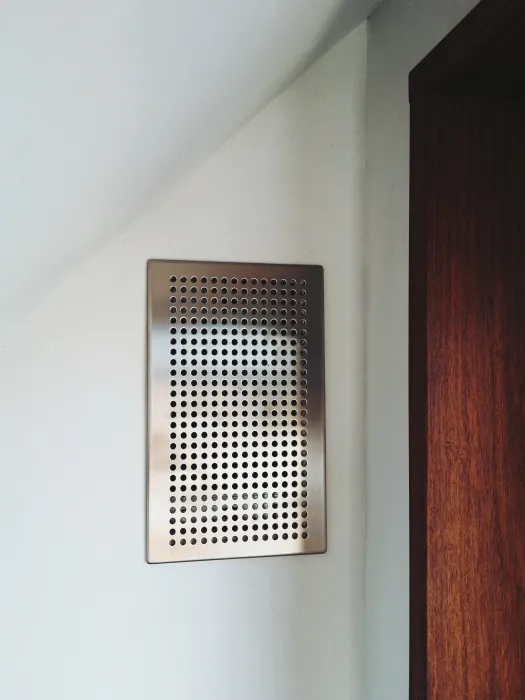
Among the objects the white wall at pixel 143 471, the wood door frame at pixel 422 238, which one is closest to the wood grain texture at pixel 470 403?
the wood door frame at pixel 422 238

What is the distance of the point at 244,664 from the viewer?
1.40 m

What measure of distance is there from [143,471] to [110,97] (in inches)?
33.7

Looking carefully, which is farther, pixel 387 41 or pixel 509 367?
pixel 387 41

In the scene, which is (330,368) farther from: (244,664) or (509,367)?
(244,664)

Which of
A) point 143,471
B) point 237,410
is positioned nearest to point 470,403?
point 237,410

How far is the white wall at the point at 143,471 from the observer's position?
1319 mm

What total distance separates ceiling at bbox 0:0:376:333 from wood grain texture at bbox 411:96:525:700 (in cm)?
34

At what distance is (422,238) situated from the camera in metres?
1.19

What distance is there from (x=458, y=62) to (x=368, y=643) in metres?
1.10

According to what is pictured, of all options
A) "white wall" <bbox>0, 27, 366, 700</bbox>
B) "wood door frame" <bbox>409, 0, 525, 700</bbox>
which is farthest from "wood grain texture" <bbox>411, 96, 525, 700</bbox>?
"white wall" <bbox>0, 27, 366, 700</bbox>

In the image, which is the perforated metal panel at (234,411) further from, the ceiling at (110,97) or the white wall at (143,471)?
the ceiling at (110,97)

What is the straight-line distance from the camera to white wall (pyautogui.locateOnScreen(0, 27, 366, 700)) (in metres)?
1.32

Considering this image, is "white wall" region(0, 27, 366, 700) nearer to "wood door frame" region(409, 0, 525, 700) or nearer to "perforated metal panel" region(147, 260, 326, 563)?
"perforated metal panel" region(147, 260, 326, 563)

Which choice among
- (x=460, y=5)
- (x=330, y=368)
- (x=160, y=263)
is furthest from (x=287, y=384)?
(x=460, y=5)
